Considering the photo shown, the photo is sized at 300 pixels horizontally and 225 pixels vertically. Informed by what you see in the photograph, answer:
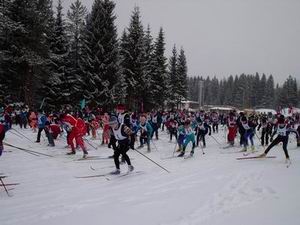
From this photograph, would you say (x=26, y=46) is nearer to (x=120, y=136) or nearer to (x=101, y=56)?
(x=101, y=56)

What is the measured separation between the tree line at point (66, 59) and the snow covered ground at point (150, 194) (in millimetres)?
16421

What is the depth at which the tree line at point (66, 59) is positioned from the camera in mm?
28328

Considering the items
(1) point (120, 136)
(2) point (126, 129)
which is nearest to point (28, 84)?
(1) point (120, 136)

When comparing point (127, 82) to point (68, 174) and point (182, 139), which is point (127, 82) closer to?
point (182, 139)

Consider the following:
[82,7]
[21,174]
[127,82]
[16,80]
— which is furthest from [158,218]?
[82,7]

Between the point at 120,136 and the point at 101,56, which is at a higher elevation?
the point at 101,56

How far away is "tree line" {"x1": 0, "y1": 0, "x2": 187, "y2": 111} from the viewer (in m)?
28.3

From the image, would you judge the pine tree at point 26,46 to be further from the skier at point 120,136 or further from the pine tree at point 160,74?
the skier at point 120,136

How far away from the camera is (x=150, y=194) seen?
774 centimetres

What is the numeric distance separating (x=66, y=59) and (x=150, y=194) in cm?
2950

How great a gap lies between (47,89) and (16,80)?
A: 3.68m

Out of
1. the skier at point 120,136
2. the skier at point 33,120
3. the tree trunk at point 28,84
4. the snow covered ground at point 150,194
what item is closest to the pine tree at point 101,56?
the tree trunk at point 28,84

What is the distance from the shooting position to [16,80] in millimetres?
29531

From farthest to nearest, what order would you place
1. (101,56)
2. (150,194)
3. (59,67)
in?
(59,67) → (101,56) → (150,194)
